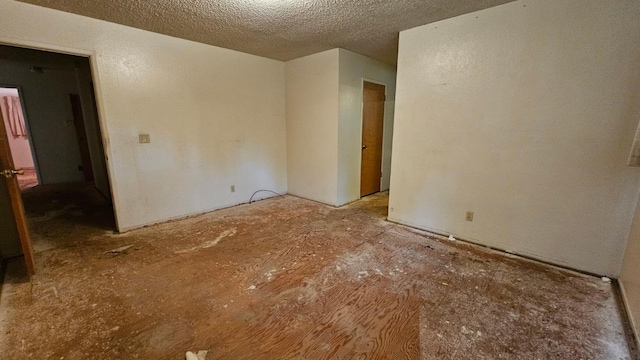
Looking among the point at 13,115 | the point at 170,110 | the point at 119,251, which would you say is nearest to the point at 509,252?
the point at 119,251

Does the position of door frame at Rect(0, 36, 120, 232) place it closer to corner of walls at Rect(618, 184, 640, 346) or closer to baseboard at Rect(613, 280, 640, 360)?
baseboard at Rect(613, 280, 640, 360)

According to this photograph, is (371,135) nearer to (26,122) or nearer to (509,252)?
(509,252)

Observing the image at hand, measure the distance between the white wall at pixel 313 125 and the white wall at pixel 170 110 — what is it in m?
0.32

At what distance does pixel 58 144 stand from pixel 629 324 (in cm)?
893

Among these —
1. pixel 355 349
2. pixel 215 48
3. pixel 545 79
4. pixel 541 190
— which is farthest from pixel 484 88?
pixel 215 48

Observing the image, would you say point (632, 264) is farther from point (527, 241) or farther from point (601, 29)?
point (601, 29)

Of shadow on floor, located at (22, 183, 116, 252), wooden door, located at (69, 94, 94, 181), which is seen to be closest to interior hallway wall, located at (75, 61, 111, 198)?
shadow on floor, located at (22, 183, 116, 252)

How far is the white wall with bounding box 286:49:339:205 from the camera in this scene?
154 inches

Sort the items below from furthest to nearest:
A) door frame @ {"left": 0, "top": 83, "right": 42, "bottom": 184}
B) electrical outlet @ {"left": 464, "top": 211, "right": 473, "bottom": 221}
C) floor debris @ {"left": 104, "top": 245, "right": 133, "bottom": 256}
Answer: door frame @ {"left": 0, "top": 83, "right": 42, "bottom": 184} < electrical outlet @ {"left": 464, "top": 211, "right": 473, "bottom": 221} < floor debris @ {"left": 104, "top": 245, "right": 133, "bottom": 256}

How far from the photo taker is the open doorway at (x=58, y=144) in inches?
135

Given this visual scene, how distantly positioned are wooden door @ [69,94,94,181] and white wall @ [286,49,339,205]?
482 centimetres

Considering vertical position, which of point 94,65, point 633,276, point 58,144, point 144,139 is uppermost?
point 94,65

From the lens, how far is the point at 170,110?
333 centimetres

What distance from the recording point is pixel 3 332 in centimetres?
159
